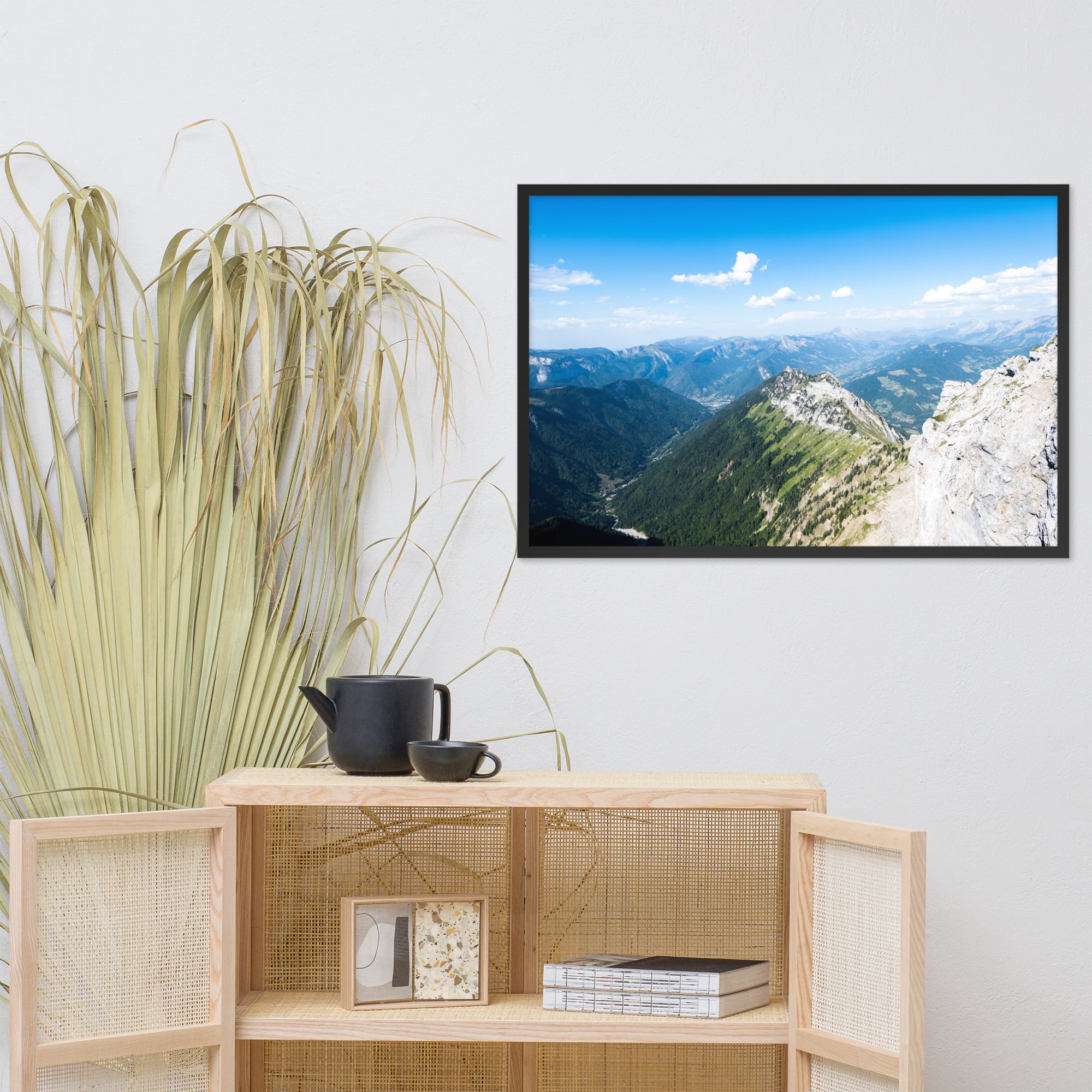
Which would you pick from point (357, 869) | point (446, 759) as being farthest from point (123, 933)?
point (446, 759)

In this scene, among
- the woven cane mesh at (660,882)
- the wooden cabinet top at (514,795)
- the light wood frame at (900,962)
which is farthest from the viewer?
the woven cane mesh at (660,882)

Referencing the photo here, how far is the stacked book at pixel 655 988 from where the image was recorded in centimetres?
132

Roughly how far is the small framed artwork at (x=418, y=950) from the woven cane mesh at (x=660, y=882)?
13 cm

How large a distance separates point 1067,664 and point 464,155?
1.43 metres

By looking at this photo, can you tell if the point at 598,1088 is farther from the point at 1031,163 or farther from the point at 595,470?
the point at 1031,163

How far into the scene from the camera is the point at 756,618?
180 cm

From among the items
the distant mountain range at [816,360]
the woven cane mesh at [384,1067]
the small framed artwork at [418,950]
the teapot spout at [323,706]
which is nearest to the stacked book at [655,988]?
the small framed artwork at [418,950]

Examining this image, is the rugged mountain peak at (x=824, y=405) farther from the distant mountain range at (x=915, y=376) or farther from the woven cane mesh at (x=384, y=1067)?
the woven cane mesh at (x=384, y=1067)

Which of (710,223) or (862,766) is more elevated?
(710,223)

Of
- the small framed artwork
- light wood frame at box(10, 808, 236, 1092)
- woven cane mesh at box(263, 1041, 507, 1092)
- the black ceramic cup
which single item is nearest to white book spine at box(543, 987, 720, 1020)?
the small framed artwork

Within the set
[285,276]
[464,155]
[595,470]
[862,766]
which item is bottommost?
[862,766]

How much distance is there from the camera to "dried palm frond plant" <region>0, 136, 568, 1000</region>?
1.62m

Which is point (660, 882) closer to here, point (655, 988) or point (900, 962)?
point (655, 988)

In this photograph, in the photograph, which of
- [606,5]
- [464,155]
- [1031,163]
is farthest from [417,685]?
[1031,163]
